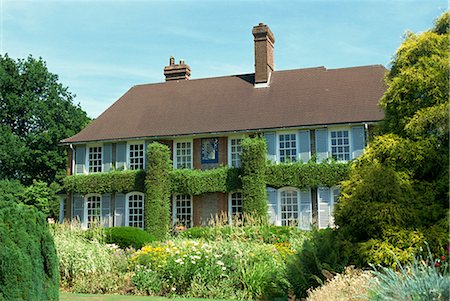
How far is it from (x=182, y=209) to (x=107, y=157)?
211 inches

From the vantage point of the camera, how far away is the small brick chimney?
34031mm

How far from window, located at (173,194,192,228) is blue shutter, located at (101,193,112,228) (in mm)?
3886

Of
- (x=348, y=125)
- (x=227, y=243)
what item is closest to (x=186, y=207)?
(x=348, y=125)

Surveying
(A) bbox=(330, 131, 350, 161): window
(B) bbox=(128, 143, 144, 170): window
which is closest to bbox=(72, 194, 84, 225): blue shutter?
(B) bbox=(128, 143, 144, 170): window

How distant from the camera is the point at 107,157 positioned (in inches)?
1167

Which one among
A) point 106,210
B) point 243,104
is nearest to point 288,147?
point 243,104

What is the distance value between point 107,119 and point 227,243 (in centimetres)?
1922

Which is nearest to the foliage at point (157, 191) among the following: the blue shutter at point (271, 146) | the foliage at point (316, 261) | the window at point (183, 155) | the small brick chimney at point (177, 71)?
the window at point (183, 155)

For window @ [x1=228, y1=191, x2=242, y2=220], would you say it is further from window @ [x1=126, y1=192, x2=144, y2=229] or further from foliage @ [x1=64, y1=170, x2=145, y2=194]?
window @ [x1=126, y1=192, x2=144, y2=229]

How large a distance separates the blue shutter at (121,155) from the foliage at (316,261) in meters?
19.5

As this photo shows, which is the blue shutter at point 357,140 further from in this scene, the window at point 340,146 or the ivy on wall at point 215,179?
the ivy on wall at point 215,179

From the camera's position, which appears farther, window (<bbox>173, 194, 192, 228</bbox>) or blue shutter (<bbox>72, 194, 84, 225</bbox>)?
blue shutter (<bbox>72, 194, 84, 225</bbox>)

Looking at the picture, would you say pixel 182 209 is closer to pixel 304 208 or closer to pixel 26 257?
pixel 304 208

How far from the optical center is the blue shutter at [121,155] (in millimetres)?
29188
